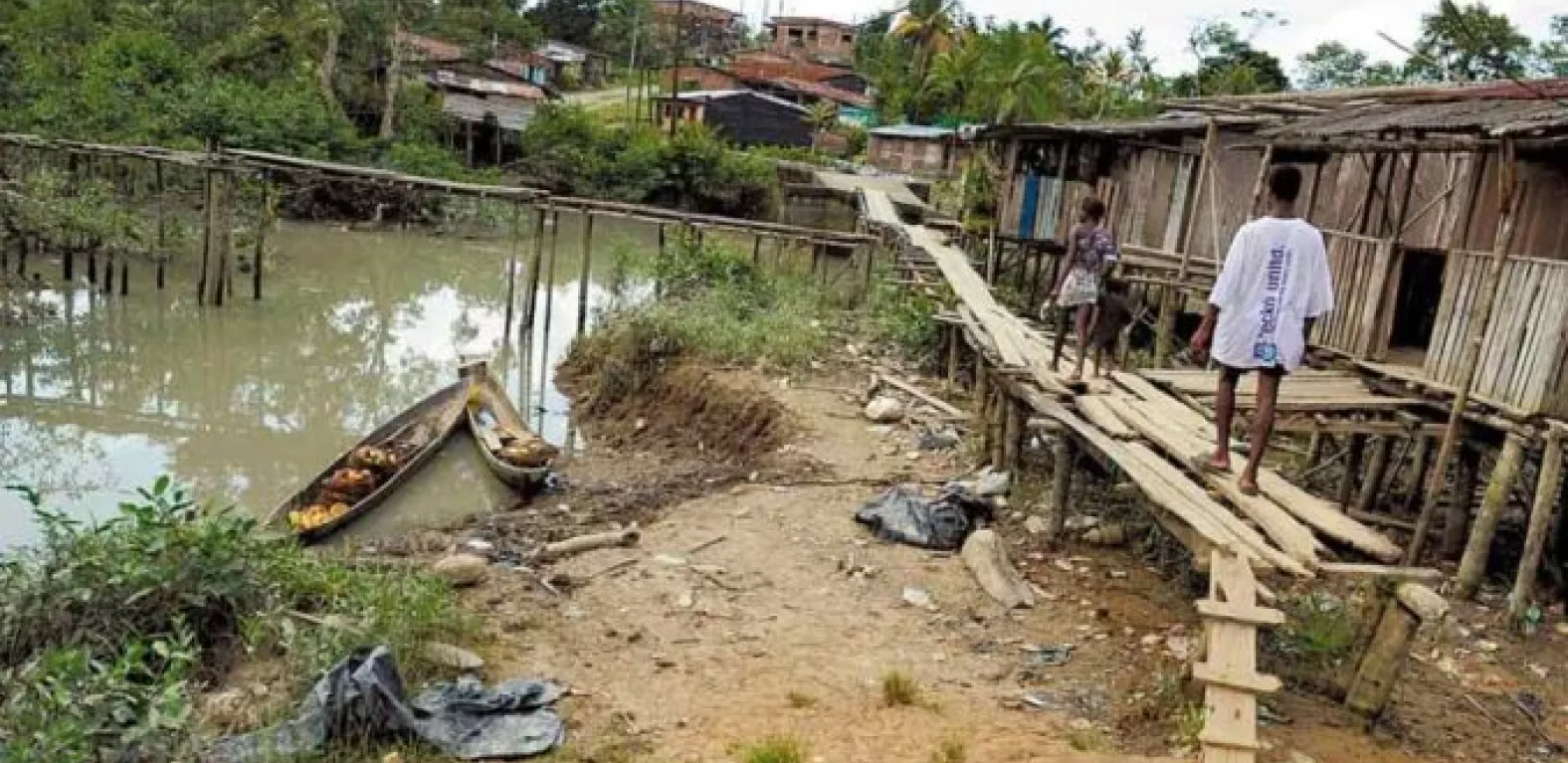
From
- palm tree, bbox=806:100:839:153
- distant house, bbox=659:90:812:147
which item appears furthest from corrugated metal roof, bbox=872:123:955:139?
distant house, bbox=659:90:812:147

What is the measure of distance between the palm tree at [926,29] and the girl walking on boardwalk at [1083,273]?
37325mm

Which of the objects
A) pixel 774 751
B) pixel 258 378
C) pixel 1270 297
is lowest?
pixel 258 378

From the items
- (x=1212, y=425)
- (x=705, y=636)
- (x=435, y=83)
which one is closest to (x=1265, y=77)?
(x=435, y=83)

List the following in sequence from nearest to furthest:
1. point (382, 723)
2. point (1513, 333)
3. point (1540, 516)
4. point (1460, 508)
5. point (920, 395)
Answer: point (382, 723), point (1540, 516), point (1513, 333), point (1460, 508), point (920, 395)

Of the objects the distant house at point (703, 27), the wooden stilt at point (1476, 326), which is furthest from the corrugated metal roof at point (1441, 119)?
the distant house at point (703, 27)

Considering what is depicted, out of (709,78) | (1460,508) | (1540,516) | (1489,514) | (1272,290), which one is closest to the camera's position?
(1272,290)

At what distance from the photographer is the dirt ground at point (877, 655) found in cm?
493

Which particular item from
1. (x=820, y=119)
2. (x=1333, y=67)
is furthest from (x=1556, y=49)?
(x=820, y=119)

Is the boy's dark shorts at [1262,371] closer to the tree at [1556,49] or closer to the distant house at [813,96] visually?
the tree at [1556,49]

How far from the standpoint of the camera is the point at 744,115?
43562 millimetres

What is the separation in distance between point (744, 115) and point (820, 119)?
2978 millimetres

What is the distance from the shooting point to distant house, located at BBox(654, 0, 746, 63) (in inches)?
2429

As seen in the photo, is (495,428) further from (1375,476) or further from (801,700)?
(1375,476)

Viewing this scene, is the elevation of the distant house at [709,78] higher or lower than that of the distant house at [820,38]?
lower
